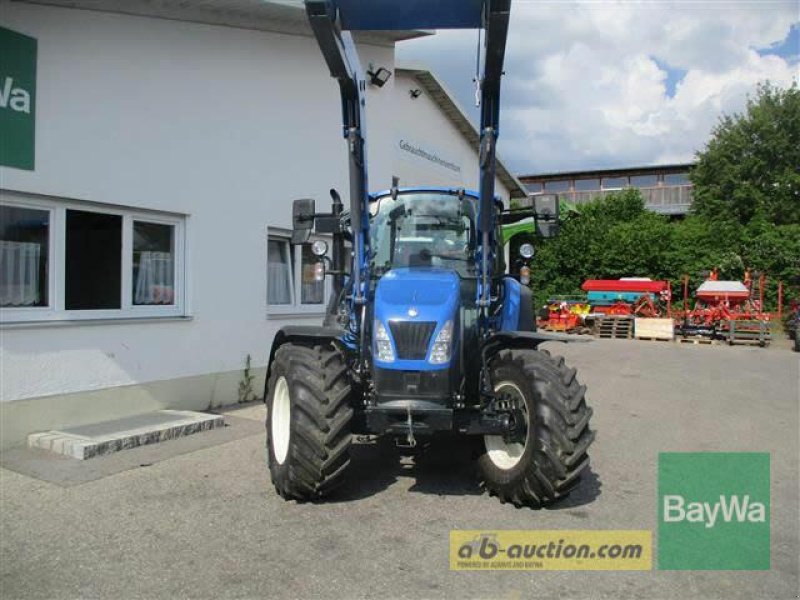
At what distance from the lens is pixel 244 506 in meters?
5.07

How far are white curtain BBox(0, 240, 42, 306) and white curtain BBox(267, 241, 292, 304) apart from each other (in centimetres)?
351

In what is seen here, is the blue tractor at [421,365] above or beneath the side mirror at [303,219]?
beneath

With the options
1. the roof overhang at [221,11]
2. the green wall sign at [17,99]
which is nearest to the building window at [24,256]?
the green wall sign at [17,99]

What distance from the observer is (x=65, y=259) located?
23.1 feet

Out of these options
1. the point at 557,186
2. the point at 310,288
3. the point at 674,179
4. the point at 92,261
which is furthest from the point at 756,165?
the point at 92,261

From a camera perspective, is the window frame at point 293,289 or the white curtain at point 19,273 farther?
the window frame at point 293,289

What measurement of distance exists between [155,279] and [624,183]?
44.5 metres

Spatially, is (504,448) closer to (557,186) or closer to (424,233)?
(424,233)

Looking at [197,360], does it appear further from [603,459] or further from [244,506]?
[603,459]

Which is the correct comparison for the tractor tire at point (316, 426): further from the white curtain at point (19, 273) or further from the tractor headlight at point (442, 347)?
the white curtain at point (19, 273)

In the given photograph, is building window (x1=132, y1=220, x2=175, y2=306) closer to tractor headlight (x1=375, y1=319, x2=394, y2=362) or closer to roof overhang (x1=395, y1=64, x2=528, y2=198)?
tractor headlight (x1=375, y1=319, x2=394, y2=362)

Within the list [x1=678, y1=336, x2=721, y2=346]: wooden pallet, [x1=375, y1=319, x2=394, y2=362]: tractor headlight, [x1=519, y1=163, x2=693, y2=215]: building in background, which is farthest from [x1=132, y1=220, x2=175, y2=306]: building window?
A: [x1=519, y1=163, x2=693, y2=215]: building in background

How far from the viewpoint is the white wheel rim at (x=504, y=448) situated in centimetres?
508

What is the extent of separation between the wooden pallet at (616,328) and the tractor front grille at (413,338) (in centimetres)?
1806
